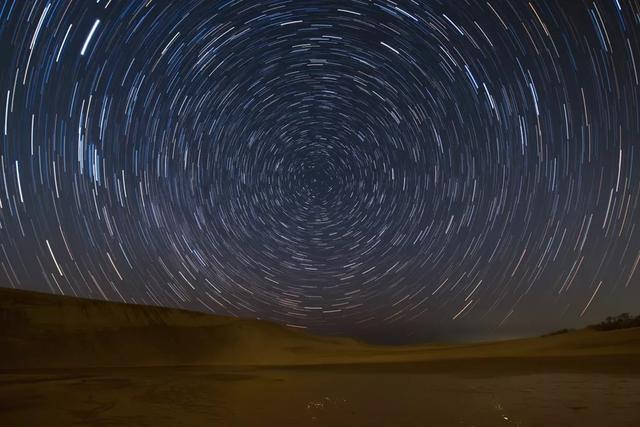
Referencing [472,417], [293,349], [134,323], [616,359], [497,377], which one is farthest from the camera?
[293,349]

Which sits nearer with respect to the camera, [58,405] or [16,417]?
[16,417]

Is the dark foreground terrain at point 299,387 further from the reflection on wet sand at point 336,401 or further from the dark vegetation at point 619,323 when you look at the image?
the dark vegetation at point 619,323

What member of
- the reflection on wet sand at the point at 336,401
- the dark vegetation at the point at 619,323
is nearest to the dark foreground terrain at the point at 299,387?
the reflection on wet sand at the point at 336,401

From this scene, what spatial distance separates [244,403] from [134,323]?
1105 inches

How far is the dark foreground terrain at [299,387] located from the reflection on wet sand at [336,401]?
30mm

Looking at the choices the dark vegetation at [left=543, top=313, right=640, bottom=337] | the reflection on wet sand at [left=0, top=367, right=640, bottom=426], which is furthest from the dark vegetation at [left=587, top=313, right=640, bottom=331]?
the reflection on wet sand at [left=0, top=367, right=640, bottom=426]

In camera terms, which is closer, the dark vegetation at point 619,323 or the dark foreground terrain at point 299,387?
the dark foreground terrain at point 299,387

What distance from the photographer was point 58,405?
11.1 meters

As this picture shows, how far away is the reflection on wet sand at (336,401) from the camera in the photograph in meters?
8.95

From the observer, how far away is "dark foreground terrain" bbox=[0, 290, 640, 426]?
30.3ft

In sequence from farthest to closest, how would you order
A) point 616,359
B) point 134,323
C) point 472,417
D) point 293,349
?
point 293,349 < point 134,323 < point 616,359 < point 472,417

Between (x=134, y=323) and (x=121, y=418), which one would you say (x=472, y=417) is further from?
(x=134, y=323)

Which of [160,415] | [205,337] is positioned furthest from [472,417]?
[205,337]

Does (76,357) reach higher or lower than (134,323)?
lower
